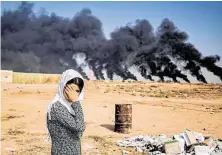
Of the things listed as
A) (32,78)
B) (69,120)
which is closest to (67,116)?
(69,120)

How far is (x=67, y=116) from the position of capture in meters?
2.77

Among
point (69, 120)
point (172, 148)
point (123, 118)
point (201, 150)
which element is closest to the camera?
point (69, 120)

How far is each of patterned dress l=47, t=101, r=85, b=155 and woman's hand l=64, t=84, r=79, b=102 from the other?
64 millimetres

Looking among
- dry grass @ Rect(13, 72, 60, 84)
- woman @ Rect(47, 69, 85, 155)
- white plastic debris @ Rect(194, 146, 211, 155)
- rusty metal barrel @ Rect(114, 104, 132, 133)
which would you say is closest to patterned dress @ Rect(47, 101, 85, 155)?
woman @ Rect(47, 69, 85, 155)

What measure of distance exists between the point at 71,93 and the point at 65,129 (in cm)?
30

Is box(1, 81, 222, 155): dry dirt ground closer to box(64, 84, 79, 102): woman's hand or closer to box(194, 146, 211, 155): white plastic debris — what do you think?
box(194, 146, 211, 155): white plastic debris

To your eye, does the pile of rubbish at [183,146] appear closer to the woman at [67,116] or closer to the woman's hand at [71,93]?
the woman at [67,116]

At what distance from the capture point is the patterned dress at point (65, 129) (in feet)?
9.09

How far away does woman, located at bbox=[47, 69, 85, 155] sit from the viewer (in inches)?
109

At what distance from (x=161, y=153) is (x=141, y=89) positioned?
1888cm

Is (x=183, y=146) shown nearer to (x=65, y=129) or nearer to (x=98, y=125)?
(x=98, y=125)

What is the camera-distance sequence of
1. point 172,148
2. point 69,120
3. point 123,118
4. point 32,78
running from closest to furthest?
point 69,120 → point 172,148 → point 123,118 → point 32,78

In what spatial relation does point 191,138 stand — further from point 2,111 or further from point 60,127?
point 2,111

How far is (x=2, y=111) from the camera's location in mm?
13250
